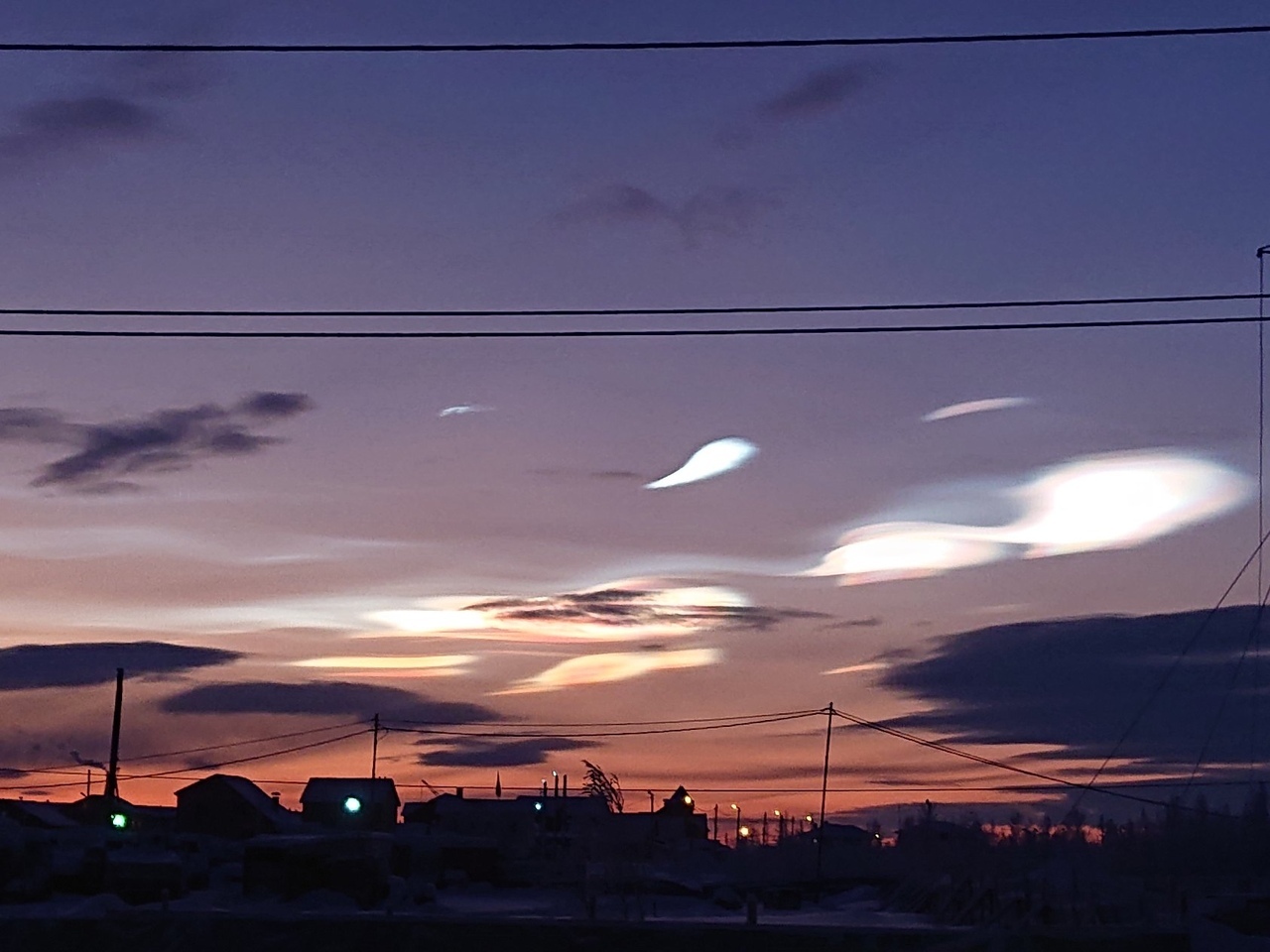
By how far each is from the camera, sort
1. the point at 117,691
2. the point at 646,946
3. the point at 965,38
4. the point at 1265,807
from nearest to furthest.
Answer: the point at 965,38 < the point at 646,946 < the point at 117,691 < the point at 1265,807

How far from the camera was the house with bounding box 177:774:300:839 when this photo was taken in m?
Answer: 117

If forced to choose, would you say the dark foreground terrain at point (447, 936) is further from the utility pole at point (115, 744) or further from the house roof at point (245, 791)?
the house roof at point (245, 791)

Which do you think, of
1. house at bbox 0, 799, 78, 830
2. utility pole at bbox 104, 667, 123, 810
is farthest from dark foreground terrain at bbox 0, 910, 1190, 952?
house at bbox 0, 799, 78, 830

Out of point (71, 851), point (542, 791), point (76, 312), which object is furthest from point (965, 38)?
point (542, 791)

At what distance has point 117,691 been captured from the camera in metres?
85.2

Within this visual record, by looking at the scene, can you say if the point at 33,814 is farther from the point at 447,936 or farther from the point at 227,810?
the point at 447,936

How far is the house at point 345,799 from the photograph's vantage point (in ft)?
352

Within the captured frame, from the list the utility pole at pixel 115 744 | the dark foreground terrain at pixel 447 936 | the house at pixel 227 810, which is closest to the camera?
the dark foreground terrain at pixel 447 936

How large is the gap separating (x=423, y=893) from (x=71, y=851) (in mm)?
20736

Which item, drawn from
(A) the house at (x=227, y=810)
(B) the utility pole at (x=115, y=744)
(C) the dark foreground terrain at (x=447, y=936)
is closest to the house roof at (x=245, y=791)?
(A) the house at (x=227, y=810)

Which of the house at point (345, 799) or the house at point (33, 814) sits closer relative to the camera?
the house at point (345, 799)

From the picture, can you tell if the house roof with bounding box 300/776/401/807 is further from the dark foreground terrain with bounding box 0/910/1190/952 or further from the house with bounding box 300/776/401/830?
the dark foreground terrain with bounding box 0/910/1190/952

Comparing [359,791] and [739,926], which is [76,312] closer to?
[739,926]

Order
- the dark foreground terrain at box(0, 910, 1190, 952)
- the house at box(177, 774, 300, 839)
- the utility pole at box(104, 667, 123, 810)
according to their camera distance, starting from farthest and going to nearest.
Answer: the house at box(177, 774, 300, 839)
the utility pole at box(104, 667, 123, 810)
the dark foreground terrain at box(0, 910, 1190, 952)
